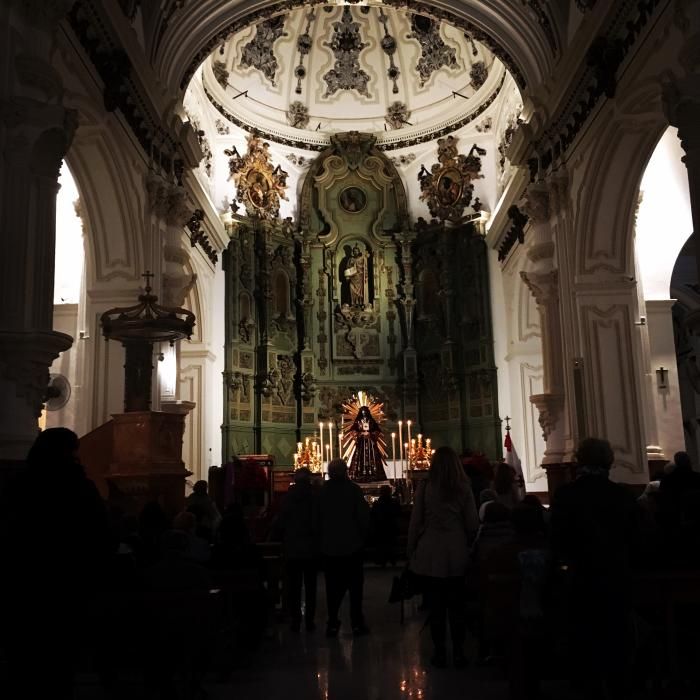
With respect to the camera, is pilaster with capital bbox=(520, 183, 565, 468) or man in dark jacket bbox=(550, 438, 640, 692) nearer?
man in dark jacket bbox=(550, 438, 640, 692)

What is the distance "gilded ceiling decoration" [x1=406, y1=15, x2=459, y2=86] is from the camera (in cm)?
2042

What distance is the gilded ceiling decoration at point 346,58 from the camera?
68.8 feet

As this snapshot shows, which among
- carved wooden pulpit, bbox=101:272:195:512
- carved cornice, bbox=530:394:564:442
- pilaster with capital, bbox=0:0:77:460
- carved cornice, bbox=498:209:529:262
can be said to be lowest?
carved wooden pulpit, bbox=101:272:195:512

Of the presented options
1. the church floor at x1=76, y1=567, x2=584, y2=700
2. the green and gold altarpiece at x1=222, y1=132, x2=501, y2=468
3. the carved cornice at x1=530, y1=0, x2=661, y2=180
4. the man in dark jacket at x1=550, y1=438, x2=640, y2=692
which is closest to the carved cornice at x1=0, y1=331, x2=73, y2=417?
the church floor at x1=76, y1=567, x2=584, y2=700

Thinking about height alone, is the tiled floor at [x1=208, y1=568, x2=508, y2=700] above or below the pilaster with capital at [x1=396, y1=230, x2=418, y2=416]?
below

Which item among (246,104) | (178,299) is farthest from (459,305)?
(178,299)

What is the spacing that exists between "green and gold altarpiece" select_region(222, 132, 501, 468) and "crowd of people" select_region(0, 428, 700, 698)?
12678 mm

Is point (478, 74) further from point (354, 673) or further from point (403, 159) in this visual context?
point (354, 673)

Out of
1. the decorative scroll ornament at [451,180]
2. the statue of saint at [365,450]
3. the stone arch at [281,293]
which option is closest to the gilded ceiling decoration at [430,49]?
the decorative scroll ornament at [451,180]

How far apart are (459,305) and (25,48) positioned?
570 inches

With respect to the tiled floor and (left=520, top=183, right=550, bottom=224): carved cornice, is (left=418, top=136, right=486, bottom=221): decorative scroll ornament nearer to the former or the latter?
(left=520, top=183, right=550, bottom=224): carved cornice

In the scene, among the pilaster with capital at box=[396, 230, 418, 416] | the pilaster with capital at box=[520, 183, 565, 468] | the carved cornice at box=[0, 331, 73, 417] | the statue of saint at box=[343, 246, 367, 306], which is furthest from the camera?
the statue of saint at box=[343, 246, 367, 306]

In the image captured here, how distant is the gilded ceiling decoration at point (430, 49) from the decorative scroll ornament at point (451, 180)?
5.93ft

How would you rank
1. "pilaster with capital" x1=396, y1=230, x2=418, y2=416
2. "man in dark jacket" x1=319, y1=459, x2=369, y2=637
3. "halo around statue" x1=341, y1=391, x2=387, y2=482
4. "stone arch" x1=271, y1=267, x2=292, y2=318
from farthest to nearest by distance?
"stone arch" x1=271, y1=267, x2=292, y2=318
"pilaster with capital" x1=396, y1=230, x2=418, y2=416
"halo around statue" x1=341, y1=391, x2=387, y2=482
"man in dark jacket" x1=319, y1=459, x2=369, y2=637
